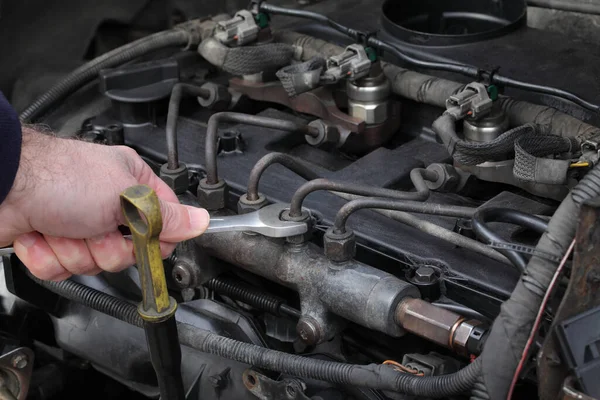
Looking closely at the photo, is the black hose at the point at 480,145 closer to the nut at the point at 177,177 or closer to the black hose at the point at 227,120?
the black hose at the point at 227,120

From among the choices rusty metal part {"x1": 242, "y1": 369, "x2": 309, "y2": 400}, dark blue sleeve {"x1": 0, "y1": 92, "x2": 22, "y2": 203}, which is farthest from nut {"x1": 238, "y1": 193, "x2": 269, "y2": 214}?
dark blue sleeve {"x1": 0, "y1": 92, "x2": 22, "y2": 203}

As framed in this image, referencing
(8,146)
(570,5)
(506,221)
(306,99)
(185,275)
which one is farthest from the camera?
(570,5)

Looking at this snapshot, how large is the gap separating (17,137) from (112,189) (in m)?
0.13

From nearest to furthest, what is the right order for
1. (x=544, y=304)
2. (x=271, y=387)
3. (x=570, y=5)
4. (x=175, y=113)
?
(x=544, y=304), (x=271, y=387), (x=175, y=113), (x=570, y=5)

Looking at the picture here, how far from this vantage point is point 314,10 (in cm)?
187

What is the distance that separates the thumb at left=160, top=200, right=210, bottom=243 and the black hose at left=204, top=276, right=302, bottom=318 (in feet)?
0.81

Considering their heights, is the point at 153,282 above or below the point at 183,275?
above

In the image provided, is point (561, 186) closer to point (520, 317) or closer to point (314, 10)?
point (520, 317)

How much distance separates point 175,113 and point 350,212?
45 cm

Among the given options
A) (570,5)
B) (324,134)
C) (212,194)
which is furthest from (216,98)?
(570,5)

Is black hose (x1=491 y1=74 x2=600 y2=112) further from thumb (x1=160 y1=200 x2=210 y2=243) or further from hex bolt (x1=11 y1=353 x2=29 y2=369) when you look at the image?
hex bolt (x1=11 y1=353 x2=29 y2=369)

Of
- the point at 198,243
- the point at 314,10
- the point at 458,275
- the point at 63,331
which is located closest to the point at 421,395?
the point at 458,275

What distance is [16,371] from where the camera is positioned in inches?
57.3

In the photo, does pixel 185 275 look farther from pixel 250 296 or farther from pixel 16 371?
pixel 16 371
